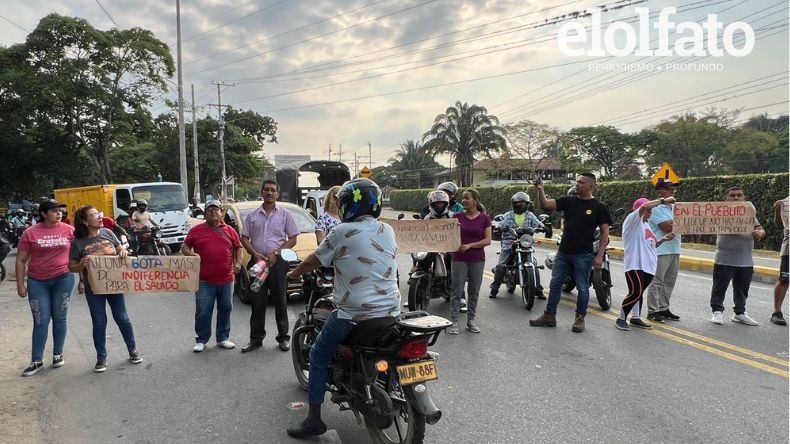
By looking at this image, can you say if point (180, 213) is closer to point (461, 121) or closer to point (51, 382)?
point (51, 382)

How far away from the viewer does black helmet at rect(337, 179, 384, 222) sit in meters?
3.26

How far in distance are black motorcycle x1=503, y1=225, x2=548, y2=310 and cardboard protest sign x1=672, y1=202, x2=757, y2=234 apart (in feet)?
6.25

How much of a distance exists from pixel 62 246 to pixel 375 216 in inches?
141

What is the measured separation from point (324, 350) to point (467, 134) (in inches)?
1883

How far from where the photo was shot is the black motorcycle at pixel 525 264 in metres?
7.25

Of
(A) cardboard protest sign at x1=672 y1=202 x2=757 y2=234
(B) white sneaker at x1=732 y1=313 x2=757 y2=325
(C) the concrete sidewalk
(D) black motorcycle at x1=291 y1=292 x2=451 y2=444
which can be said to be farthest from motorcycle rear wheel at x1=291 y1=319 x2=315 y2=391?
(C) the concrete sidewalk

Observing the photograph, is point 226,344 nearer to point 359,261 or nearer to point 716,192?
point 359,261

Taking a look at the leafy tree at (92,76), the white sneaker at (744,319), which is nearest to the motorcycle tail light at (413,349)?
the white sneaker at (744,319)

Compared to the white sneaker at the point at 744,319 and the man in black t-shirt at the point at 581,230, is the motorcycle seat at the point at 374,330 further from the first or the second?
the white sneaker at the point at 744,319

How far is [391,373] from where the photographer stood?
3.27 m

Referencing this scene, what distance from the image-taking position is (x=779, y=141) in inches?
1873

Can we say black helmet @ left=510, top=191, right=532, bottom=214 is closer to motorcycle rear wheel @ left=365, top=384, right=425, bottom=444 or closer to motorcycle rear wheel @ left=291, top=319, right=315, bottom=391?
motorcycle rear wheel @ left=291, top=319, right=315, bottom=391

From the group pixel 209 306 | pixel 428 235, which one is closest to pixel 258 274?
pixel 209 306

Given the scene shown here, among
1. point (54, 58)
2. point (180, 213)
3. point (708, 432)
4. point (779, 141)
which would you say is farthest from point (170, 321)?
point (779, 141)
